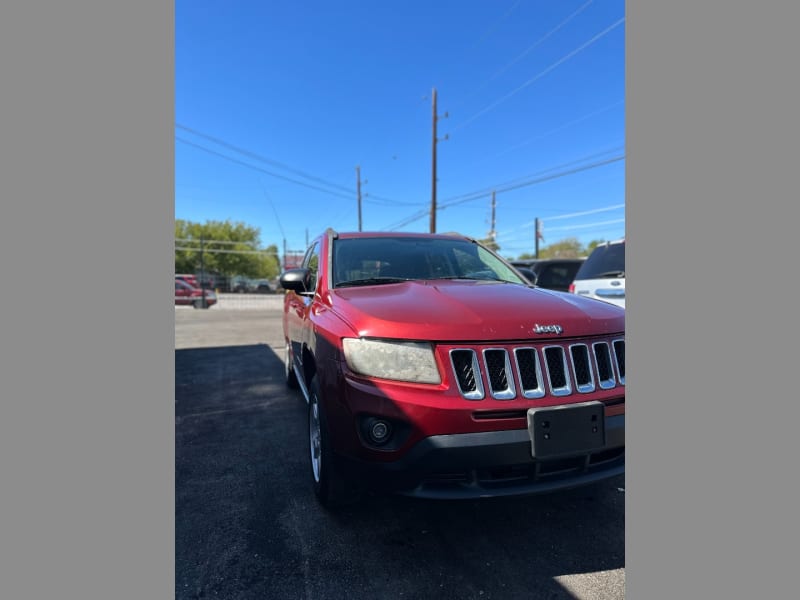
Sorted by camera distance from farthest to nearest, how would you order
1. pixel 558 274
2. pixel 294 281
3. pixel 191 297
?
1. pixel 191 297
2. pixel 558 274
3. pixel 294 281

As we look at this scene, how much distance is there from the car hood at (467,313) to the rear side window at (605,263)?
3940 millimetres

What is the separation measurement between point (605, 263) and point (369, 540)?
5.59m

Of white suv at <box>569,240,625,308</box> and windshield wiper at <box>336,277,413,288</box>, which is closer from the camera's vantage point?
windshield wiper at <box>336,277,413,288</box>

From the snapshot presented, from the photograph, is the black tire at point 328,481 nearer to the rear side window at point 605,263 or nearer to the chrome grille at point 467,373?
the chrome grille at point 467,373

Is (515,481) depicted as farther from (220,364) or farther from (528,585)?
(220,364)

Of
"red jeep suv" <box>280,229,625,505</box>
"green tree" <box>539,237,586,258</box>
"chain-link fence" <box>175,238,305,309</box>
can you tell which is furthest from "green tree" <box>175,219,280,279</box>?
"red jeep suv" <box>280,229,625,505</box>

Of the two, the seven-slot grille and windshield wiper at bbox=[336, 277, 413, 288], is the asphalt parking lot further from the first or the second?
windshield wiper at bbox=[336, 277, 413, 288]

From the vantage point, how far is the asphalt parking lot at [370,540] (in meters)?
2.00

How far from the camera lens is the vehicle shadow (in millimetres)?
2006

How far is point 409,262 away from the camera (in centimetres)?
345

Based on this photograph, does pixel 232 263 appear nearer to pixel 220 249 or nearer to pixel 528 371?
pixel 220 249

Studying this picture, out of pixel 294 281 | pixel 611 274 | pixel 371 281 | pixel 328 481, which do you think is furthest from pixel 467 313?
pixel 611 274

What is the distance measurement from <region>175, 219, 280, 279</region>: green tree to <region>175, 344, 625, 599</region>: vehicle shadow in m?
49.3

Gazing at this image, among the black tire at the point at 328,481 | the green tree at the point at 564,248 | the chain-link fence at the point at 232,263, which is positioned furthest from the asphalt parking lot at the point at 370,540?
the green tree at the point at 564,248
